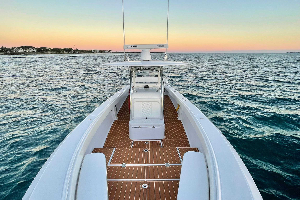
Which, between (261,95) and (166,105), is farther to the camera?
(261,95)

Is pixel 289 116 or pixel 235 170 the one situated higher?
pixel 235 170

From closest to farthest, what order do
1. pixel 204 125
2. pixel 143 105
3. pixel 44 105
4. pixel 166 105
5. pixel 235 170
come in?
1. pixel 235 170
2. pixel 204 125
3. pixel 143 105
4. pixel 166 105
5. pixel 44 105

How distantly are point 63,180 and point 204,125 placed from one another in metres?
2.92

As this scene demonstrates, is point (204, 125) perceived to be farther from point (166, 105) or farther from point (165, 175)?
point (166, 105)

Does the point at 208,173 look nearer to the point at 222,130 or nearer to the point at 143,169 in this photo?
the point at 143,169

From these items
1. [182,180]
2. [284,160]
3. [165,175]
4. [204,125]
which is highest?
[204,125]

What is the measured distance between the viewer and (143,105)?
5969 mm

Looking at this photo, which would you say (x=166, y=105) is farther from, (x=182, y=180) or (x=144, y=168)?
(x=182, y=180)

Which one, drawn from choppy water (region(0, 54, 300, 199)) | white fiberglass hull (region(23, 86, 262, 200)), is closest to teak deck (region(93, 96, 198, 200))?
white fiberglass hull (region(23, 86, 262, 200))

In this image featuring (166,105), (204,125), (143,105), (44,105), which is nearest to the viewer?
(204,125)

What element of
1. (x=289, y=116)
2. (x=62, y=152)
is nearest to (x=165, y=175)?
(x=62, y=152)

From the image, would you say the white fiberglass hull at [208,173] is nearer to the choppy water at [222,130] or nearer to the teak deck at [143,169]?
the teak deck at [143,169]

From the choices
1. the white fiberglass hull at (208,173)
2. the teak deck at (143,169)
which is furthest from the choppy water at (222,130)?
the white fiberglass hull at (208,173)

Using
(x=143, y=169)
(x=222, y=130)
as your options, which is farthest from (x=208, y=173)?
(x=222, y=130)
